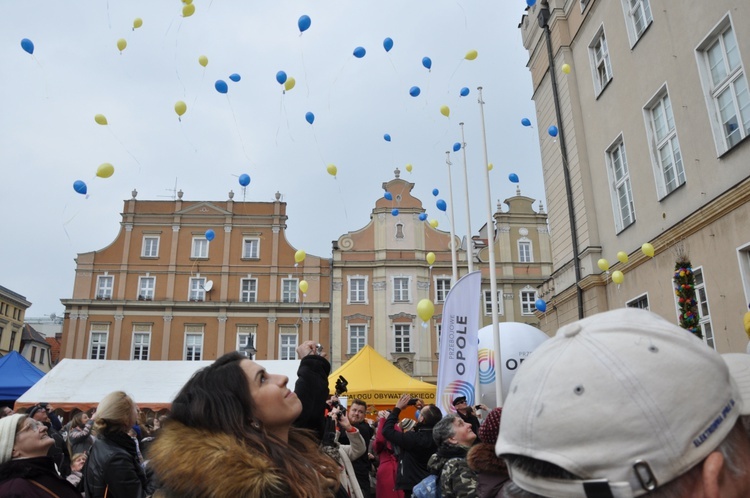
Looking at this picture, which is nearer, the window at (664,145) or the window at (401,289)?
the window at (664,145)

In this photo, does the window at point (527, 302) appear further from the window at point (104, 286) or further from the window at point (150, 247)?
the window at point (104, 286)

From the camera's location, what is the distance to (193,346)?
36.8 meters

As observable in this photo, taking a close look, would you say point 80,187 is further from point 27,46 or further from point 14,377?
point 14,377

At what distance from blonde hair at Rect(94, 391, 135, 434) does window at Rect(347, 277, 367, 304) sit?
109ft

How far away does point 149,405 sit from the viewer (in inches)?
677

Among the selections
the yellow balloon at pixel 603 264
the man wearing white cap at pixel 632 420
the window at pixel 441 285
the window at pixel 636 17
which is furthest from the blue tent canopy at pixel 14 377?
the window at pixel 441 285

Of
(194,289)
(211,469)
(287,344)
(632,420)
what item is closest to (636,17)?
(211,469)

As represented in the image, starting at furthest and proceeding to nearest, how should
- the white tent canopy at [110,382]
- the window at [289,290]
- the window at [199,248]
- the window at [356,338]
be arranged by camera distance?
the window at [199,248], the window at [289,290], the window at [356,338], the white tent canopy at [110,382]

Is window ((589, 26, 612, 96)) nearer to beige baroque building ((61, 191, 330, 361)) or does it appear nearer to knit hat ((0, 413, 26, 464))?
knit hat ((0, 413, 26, 464))

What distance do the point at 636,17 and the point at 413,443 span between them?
10121 mm

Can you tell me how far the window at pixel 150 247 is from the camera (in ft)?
126

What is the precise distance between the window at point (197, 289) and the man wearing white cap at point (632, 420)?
38.4m

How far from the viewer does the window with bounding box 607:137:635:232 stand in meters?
12.4

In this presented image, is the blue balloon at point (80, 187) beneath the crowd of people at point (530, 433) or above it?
above
